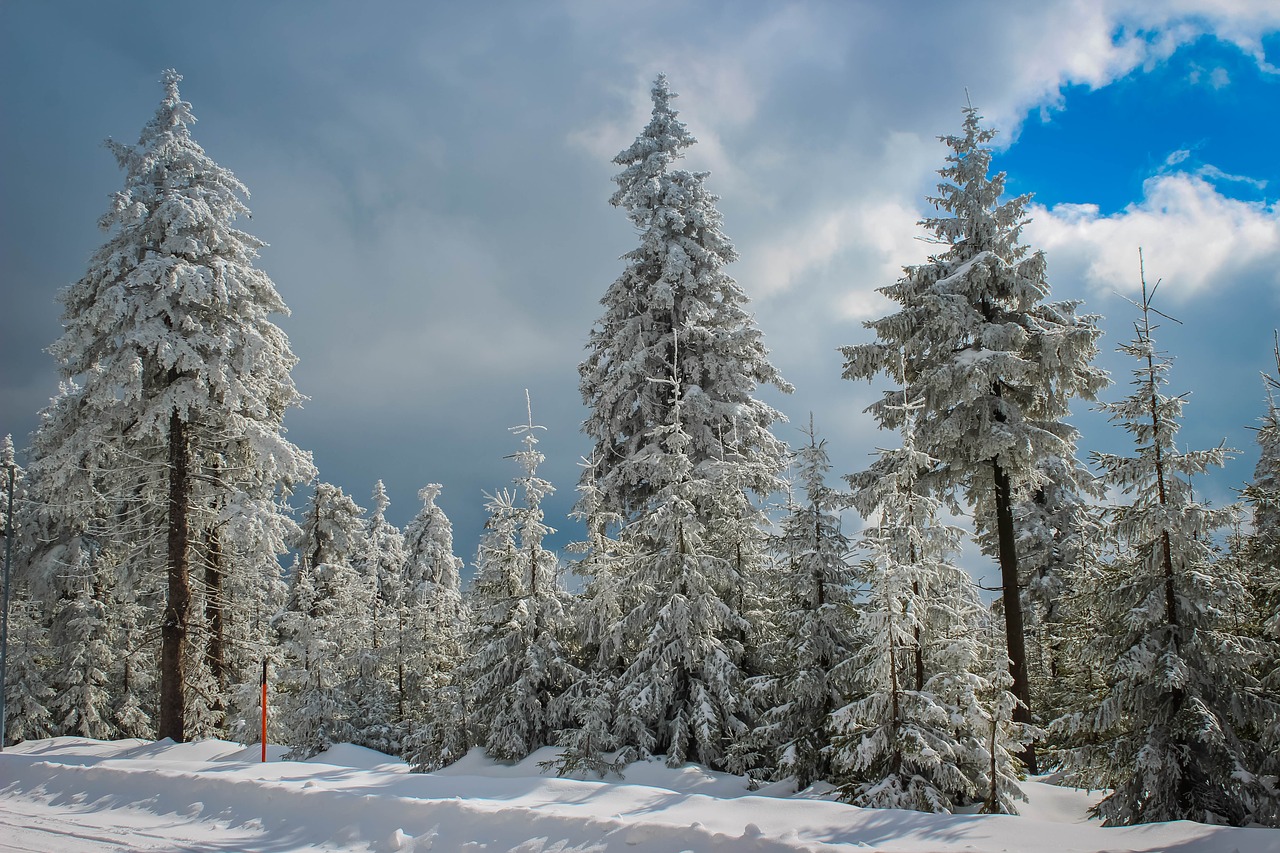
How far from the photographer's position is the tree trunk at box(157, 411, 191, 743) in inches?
661

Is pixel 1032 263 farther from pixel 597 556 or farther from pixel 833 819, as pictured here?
pixel 833 819

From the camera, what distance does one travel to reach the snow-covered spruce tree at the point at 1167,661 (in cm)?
955

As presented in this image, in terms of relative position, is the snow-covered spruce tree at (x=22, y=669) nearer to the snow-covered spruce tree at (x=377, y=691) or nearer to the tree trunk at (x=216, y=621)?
the tree trunk at (x=216, y=621)

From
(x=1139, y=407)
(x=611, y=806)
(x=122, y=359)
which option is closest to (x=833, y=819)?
(x=611, y=806)

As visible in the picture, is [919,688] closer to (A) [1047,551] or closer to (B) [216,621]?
(A) [1047,551]

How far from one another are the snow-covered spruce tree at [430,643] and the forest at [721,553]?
0.13 metres

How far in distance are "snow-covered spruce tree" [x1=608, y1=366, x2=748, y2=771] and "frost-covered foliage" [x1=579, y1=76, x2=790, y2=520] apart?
543cm

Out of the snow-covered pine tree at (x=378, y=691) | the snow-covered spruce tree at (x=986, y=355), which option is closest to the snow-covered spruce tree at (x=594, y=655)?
the snow-covered spruce tree at (x=986, y=355)

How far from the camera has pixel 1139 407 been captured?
34.8ft

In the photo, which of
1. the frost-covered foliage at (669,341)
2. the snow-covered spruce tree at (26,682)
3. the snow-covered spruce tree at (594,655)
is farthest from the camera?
the snow-covered spruce tree at (26,682)

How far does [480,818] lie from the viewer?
7723mm

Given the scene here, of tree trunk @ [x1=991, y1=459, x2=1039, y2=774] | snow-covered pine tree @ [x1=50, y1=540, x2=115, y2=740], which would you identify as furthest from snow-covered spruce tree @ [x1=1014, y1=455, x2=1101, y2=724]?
snow-covered pine tree @ [x1=50, y1=540, x2=115, y2=740]

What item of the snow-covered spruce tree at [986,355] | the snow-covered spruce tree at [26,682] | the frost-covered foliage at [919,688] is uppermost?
the snow-covered spruce tree at [986,355]

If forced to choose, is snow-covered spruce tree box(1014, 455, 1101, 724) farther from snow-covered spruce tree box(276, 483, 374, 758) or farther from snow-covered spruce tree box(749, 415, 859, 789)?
snow-covered spruce tree box(276, 483, 374, 758)
